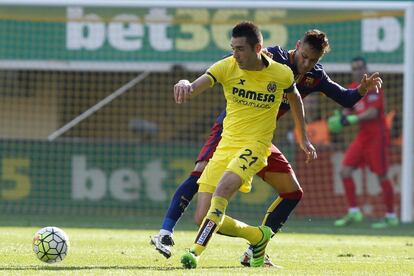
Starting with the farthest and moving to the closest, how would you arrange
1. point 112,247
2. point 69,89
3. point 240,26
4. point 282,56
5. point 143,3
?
point 69,89 → point 143,3 → point 112,247 → point 282,56 → point 240,26

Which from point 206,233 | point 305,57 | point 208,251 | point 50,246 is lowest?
point 208,251

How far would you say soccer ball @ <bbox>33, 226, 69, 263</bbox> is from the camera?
319 inches

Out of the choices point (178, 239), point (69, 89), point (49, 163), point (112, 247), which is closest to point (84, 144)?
point (49, 163)

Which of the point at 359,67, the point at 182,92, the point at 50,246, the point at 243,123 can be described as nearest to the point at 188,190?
the point at 243,123

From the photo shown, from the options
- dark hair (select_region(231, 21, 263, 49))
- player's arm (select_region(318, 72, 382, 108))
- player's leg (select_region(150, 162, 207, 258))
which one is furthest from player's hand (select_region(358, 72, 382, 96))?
player's leg (select_region(150, 162, 207, 258))

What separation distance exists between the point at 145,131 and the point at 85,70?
6.71ft

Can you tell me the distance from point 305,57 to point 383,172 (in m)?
7.06

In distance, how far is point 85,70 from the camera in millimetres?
18438

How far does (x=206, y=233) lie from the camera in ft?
25.9

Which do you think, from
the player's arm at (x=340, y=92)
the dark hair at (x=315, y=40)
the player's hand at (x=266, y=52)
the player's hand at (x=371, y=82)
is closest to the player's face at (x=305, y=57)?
the dark hair at (x=315, y=40)

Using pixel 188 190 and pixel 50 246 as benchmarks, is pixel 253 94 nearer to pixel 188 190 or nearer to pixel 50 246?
pixel 188 190

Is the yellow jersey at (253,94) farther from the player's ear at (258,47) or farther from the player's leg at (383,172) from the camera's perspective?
the player's leg at (383,172)

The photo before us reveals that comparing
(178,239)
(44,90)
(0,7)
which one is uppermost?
(0,7)

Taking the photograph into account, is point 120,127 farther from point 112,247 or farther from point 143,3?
point 112,247
